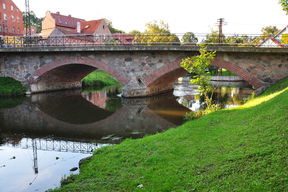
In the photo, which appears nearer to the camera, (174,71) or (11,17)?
(174,71)

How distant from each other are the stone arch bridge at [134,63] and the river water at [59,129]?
2.03 m

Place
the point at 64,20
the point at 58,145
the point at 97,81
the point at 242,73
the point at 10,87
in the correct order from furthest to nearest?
the point at 64,20 < the point at 97,81 < the point at 10,87 < the point at 242,73 < the point at 58,145

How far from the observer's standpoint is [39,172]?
706 cm

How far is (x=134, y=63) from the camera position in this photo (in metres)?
19.3

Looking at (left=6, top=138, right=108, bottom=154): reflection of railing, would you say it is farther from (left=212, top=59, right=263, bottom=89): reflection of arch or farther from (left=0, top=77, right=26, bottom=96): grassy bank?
(left=0, top=77, right=26, bottom=96): grassy bank

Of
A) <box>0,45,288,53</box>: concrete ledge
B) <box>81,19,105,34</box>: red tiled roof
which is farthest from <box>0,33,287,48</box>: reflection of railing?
<box>81,19,105,34</box>: red tiled roof

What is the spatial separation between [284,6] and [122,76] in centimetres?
1145

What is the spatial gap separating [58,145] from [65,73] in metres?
17.3

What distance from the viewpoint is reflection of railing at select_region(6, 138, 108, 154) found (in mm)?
8808

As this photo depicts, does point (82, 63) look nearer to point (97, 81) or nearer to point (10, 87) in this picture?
point (10, 87)

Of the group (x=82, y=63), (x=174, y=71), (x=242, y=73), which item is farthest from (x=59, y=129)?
(x=242, y=73)

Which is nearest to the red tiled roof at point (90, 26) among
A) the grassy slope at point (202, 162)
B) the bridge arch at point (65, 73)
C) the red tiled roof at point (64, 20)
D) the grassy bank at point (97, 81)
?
the red tiled roof at point (64, 20)

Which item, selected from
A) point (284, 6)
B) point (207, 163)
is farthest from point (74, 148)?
point (284, 6)

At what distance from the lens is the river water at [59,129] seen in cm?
705
